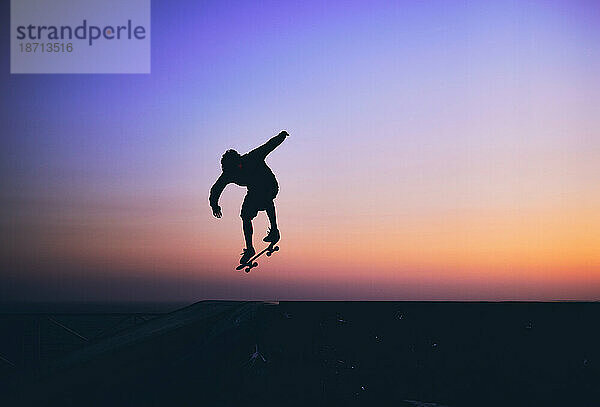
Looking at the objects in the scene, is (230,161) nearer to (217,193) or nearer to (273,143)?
(217,193)

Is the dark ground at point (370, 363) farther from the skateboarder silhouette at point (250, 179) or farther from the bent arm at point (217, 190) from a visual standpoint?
the skateboarder silhouette at point (250, 179)

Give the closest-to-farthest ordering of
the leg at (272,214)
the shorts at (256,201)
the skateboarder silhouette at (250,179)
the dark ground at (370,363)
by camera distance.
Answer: the dark ground at (370,363) < the skateboarder silhouette at (250,179) < the shorts at (256,201) < the leg at (272,214)

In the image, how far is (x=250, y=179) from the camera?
10086mm

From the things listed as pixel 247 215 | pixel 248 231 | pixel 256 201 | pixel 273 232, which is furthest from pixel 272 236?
pixel 256 201

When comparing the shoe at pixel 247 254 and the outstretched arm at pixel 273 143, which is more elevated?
the outstretched arm at pixel 273 143

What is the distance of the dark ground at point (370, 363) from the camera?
6430 millimetres

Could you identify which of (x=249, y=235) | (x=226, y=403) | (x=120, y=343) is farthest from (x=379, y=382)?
(x=249, y=235)

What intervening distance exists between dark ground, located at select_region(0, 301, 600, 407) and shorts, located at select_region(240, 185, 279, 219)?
3.30 metres

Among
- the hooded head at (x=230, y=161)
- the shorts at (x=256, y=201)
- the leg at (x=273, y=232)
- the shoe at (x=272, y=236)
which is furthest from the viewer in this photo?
the shoe at (x=272, y=236)

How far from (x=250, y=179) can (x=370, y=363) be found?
4262mm

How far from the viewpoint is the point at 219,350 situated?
22.5 feet

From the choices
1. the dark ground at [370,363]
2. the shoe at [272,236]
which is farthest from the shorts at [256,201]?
the dark ground at [370,363]

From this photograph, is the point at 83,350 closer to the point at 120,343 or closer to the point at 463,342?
the point at 120,343

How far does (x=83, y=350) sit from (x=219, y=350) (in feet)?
10.2
